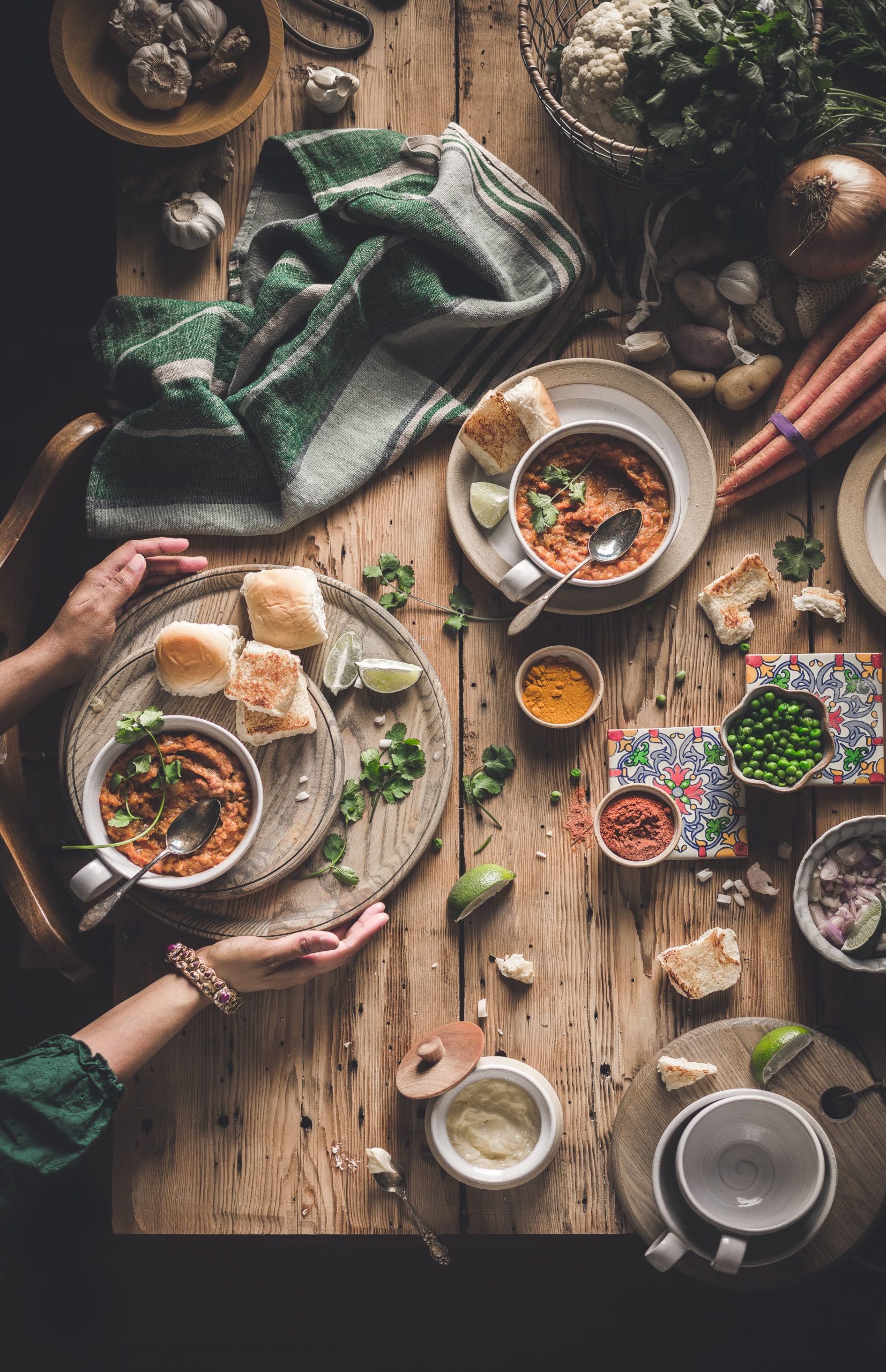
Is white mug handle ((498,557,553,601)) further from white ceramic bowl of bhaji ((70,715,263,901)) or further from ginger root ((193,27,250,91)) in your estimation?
ginger root ((193,27,250,91))

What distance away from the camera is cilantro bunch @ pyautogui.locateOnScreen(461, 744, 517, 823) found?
96.2 inches

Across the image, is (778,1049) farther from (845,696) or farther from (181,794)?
(181,794)

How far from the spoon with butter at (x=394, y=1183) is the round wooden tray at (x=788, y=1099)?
52 cm

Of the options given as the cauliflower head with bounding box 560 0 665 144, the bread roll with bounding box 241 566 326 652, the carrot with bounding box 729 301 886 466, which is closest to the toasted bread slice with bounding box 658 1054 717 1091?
the bread roll with bounding box 241 566 326 652

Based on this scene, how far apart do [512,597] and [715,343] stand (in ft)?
3.24

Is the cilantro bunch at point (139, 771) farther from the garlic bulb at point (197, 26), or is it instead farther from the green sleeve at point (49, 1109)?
the garlic bulb at point (197, 26)

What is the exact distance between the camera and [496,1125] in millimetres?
2281

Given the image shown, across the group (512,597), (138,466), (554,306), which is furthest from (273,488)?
(554,306)

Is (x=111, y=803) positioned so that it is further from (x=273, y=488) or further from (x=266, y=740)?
(x=273, y=488)

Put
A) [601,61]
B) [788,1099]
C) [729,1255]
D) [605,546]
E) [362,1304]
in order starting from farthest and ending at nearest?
[362,1304]
[605,546]
[601,61]
[788,1099]
[729,1255]

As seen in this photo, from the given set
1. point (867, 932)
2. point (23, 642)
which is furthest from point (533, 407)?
point (867, 932)

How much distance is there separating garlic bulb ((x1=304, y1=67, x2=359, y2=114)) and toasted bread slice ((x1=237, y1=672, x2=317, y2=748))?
1.73m

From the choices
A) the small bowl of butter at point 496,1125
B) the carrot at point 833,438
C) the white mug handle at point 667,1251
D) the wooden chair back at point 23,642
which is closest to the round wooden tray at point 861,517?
the carrot at point 833,438

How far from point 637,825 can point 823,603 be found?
2.84 ft
